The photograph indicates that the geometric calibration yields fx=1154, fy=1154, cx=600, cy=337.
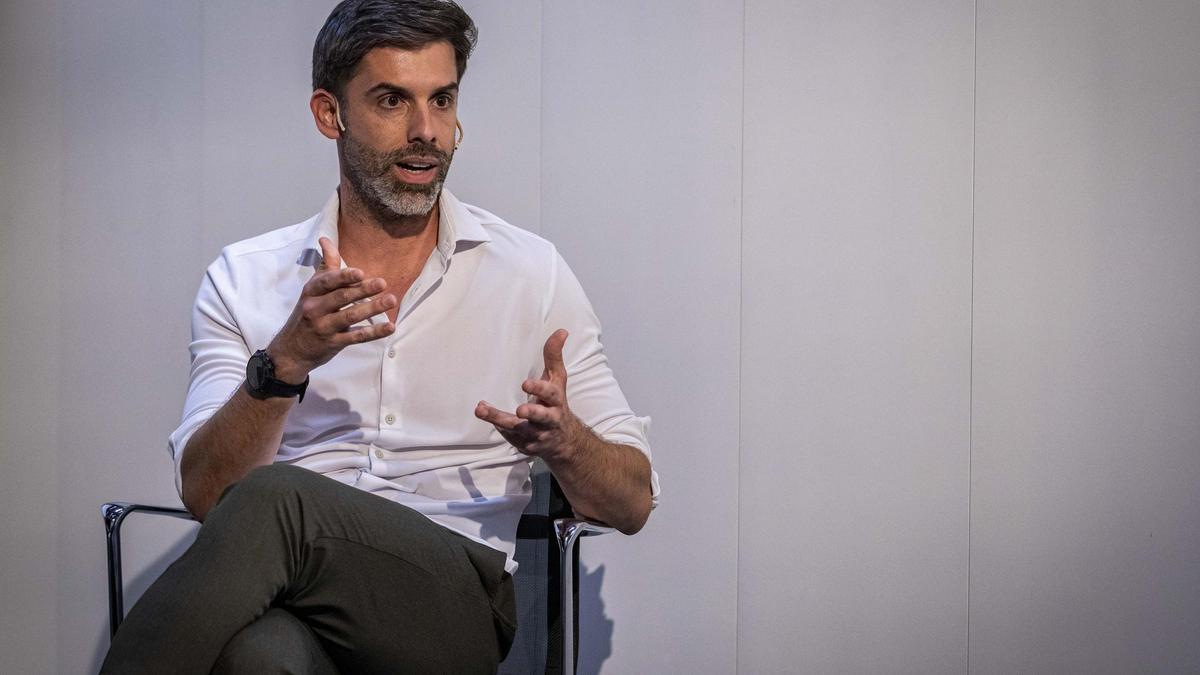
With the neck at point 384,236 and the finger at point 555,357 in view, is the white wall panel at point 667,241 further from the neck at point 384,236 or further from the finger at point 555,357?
the finger at point 555,357

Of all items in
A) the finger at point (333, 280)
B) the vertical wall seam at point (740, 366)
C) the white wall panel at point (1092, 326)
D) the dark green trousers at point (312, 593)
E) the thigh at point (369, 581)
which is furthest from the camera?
Answer: the vertical wall seam at point (740, 366)

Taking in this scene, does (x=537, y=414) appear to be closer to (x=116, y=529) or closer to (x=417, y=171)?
(x=417, y=171)

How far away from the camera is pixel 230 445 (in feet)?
6.10

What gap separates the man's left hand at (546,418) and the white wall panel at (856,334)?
3.34ft

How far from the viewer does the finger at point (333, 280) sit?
5.34 feet

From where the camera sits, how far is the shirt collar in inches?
84.1

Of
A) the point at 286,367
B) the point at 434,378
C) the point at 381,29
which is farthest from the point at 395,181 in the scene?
the point at 286,367

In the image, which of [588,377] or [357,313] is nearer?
[357,313]

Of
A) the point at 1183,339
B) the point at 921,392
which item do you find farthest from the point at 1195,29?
the point at 921,392

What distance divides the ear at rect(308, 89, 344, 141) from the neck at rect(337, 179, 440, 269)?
0.33 ft

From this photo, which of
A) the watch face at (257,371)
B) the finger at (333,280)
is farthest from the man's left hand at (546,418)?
the watch face at (257,371)

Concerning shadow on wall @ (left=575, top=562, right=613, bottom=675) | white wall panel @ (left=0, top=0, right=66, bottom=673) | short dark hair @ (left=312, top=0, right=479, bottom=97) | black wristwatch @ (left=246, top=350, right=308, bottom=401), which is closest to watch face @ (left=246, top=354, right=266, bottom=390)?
black wristwatch @ (left=246, top=350, right=308, bottom=401)

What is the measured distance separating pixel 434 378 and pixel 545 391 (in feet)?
1.40

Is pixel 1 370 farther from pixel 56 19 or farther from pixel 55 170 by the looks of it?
pixel 56 19
